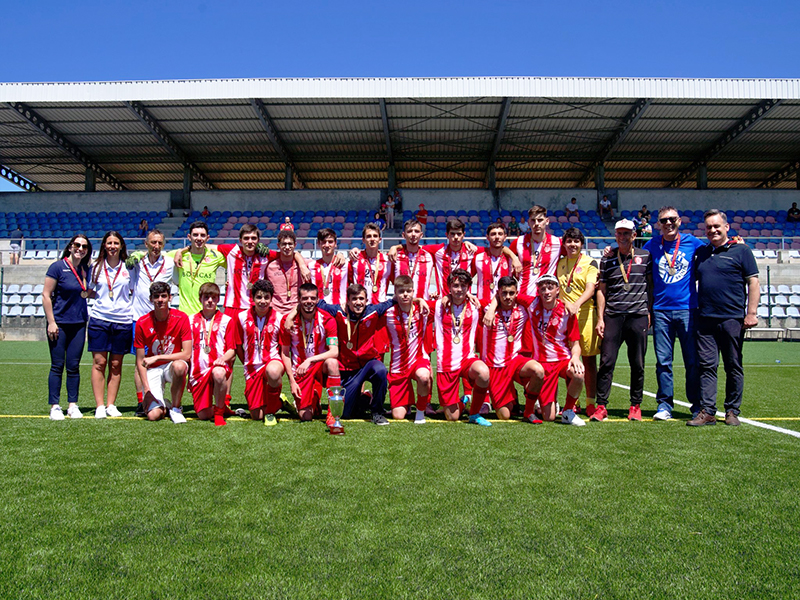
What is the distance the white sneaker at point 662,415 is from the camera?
16.7 ft

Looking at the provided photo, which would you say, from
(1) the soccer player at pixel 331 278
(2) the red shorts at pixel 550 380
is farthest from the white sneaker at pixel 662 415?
(1) the soccer player at pixel 331 278

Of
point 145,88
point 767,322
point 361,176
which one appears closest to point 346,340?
point 767,322

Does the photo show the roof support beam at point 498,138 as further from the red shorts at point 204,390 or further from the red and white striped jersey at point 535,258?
the red shorts at point 204,390

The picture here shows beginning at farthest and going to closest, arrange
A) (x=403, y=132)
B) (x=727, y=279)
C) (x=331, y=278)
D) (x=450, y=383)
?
(x=403, y=132) → (x=331, y=278) → (x=450, y=383) → (x=727, y=279)

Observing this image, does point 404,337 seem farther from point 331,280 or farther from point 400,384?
point 331,280

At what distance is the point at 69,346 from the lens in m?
5.23

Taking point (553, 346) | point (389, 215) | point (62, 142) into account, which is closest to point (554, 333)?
point (553, 346)

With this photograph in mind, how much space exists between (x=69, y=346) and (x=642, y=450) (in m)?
4.70

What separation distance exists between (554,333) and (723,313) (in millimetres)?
1331

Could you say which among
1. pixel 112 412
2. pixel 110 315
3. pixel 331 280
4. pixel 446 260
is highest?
pixel 446 260

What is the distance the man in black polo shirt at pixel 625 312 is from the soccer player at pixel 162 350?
11.8 ft

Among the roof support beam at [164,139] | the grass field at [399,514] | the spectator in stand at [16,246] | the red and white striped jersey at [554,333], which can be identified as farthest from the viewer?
the roof support beam at [164,139]

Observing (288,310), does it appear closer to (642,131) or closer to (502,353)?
(502,353)

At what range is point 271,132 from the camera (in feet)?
72.9
